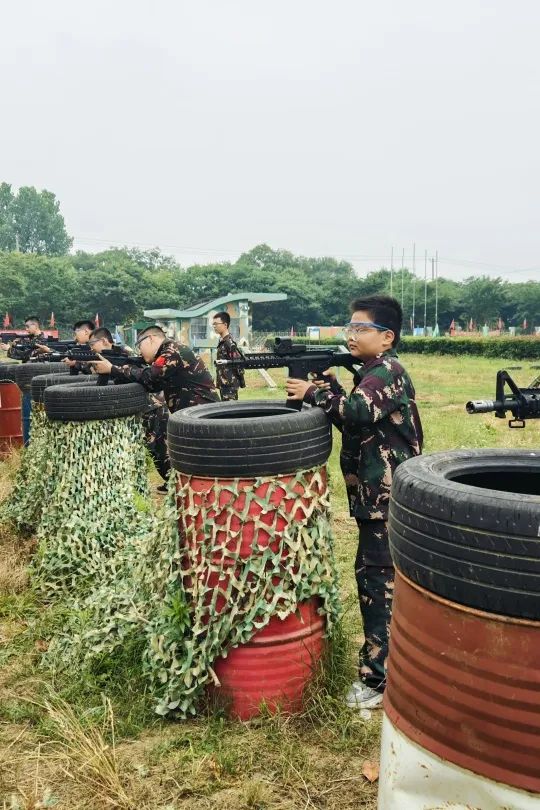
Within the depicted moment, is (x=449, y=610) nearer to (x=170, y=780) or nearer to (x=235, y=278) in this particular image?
(x=170, y=780)

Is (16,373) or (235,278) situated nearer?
(16,373)

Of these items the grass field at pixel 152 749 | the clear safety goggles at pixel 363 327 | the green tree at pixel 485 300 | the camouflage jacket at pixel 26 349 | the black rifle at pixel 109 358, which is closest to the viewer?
the grass field at pixel 152 749

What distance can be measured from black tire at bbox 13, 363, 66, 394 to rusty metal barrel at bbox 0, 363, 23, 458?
1.67ft

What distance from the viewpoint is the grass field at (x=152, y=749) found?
8.55 ft

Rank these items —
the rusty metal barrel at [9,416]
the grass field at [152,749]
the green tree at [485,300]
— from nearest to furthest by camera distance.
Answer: the grass field at [152,749] < the rusty metal barrel at [9,416] < the green tree at [485,300]

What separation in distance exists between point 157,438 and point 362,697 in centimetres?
475

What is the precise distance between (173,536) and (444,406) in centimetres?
1290

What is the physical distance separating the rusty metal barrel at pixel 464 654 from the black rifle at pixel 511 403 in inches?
34.1

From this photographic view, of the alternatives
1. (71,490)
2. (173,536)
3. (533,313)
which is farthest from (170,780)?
(533,313)

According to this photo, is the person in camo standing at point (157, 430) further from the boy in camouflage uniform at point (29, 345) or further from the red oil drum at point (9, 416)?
the boy in camouflage uniform at point (29, 345)

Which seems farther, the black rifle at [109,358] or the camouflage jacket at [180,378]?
the camouflage jacket at [180,378]

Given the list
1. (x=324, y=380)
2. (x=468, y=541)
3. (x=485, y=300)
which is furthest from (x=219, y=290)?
(x=468, y=541)

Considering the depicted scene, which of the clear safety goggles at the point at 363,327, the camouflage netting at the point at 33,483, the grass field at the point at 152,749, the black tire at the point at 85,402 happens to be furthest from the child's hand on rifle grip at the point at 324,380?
the camouflage netting at the point at 33,483

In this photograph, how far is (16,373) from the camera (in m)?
8.33
